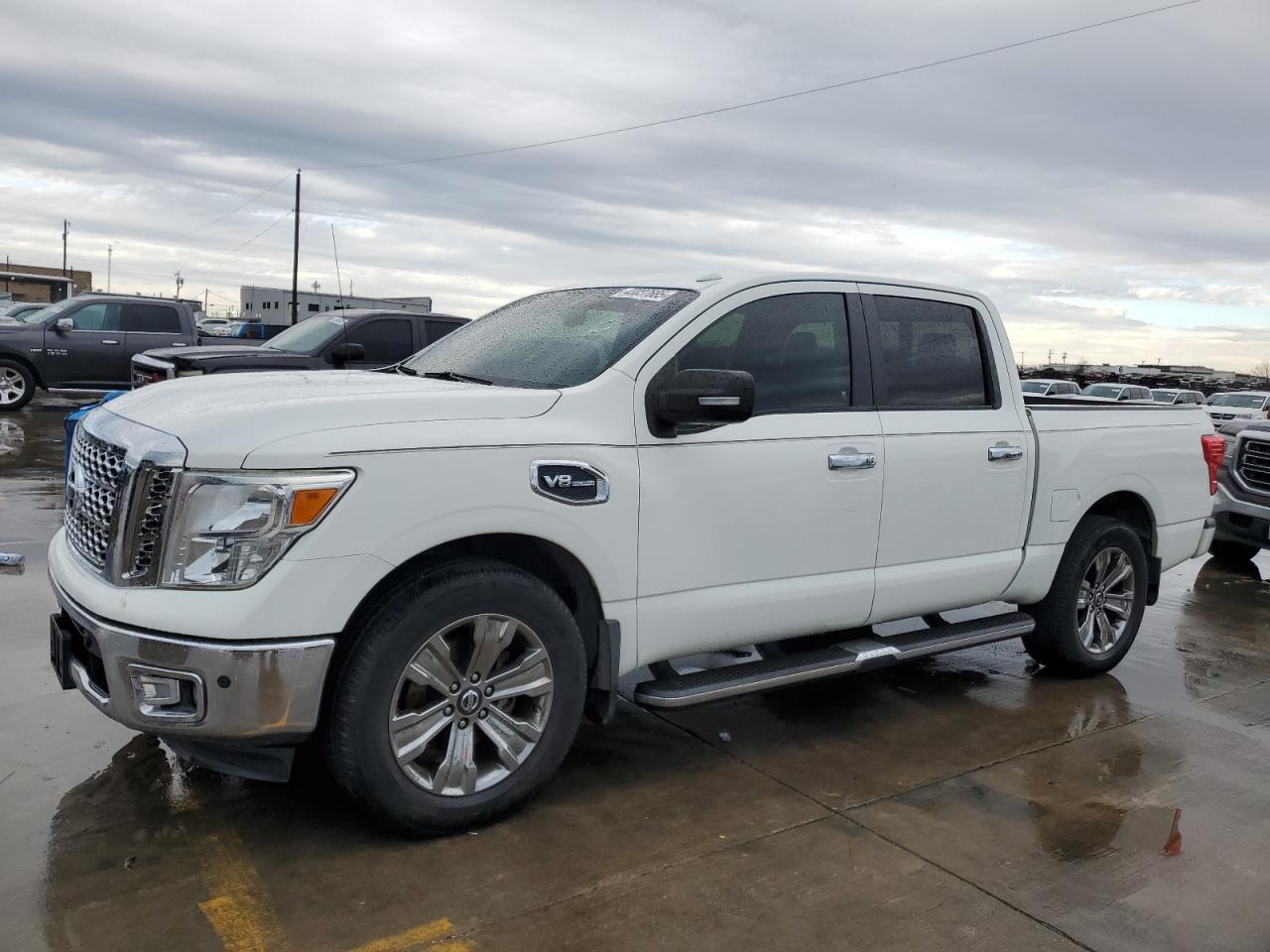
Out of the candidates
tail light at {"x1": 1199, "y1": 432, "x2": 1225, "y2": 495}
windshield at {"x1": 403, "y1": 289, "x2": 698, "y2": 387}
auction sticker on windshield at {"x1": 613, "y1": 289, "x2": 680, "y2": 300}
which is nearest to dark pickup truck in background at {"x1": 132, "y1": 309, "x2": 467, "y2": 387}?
windshield at {"x1": 403, "y1": 289, "x2": 698, "y2": 387}

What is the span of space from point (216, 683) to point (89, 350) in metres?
15.2

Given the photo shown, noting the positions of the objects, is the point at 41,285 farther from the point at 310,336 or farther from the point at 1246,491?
the point at 1246,491

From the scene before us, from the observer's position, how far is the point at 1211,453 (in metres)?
6.28

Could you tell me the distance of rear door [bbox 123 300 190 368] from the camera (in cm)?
1669

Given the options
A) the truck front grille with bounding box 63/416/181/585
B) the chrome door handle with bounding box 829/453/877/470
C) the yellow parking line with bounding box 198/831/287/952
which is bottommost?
the yellow parking line with bounding box 198/831/287/952

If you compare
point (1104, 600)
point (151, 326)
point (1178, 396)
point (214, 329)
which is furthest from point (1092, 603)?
point (214, 329)

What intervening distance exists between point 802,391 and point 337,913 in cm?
257

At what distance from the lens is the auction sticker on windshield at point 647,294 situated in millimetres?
4487

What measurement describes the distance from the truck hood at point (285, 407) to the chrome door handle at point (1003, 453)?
226 cm

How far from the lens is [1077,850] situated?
3830 millimetres

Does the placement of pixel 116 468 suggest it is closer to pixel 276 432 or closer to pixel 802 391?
pixel 276 432

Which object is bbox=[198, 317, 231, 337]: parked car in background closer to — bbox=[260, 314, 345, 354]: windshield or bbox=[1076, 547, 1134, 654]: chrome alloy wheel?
bbox=[260, 314, 345, 354]: windshield

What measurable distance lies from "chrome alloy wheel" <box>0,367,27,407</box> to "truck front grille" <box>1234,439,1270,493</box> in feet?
51.2

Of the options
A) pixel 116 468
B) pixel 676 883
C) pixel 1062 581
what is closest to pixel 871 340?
pixel 1062 581
